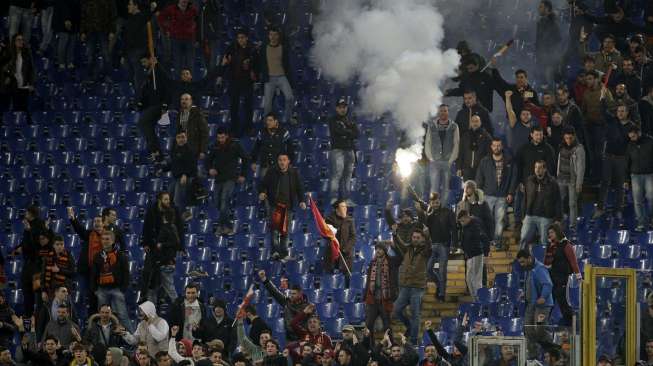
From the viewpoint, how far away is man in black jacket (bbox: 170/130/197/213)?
20344 mm

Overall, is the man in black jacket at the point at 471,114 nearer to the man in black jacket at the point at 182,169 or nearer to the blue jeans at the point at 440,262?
the blue jeans at the point at 440,262

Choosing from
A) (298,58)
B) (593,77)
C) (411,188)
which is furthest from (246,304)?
(593,77)

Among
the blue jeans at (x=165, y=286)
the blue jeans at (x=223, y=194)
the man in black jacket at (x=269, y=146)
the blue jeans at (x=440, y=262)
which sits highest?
the man in black jacket at (x=269, y=146)

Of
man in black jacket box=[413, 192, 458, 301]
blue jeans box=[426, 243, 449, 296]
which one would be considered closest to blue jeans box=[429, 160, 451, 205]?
man in black jacket box=[413, 192, 458, 301]

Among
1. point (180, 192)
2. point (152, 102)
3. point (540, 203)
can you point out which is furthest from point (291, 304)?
point (152, 102)

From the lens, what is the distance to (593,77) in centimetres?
2045

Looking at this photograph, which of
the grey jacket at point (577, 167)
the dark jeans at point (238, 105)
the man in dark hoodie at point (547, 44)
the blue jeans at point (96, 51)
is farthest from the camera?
the blue jeans at point (96, 51)

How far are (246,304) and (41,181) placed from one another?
3.63m

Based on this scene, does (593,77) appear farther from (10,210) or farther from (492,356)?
(10,210)

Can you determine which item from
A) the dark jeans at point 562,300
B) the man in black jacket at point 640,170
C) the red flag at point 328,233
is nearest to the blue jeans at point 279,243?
the red flag at point 328,233

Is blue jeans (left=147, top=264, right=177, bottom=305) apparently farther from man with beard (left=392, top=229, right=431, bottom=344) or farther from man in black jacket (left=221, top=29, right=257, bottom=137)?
man with beard (left=392, top=229, right=431, bottom=344)

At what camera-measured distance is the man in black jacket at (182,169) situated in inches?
801

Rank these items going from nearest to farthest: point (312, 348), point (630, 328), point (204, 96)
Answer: point (630, 328) < point (312, 348) < point (204, 96)

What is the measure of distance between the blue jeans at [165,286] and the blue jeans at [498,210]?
4.05m
